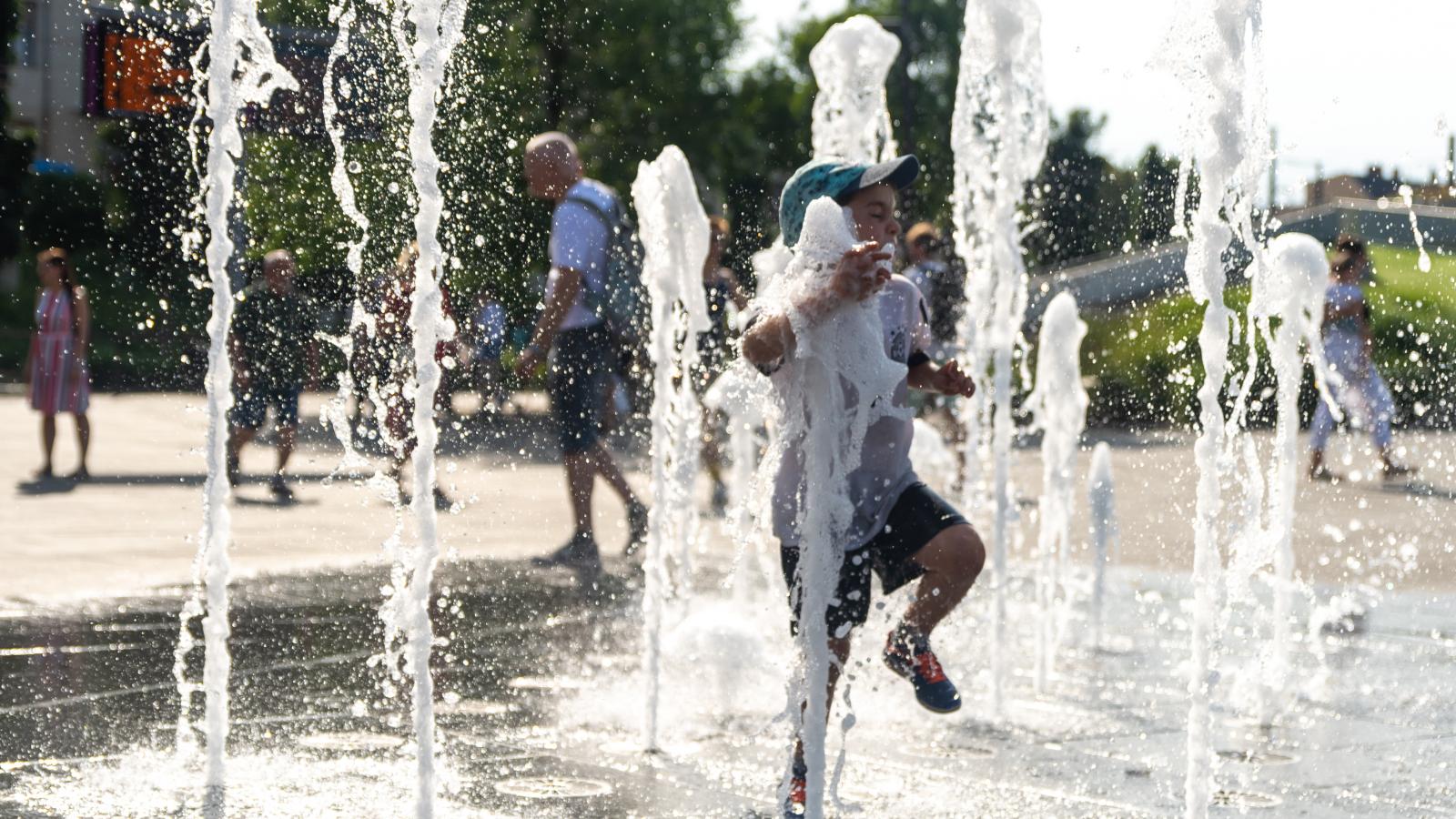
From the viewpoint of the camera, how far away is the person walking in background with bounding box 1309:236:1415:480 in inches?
523

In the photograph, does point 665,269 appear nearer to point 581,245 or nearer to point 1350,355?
point 581,245

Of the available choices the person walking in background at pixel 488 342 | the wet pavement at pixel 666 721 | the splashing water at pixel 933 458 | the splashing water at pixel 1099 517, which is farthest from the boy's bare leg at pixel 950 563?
the person walking in background at pixel 488 342

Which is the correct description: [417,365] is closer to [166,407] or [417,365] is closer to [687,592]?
[687,592]

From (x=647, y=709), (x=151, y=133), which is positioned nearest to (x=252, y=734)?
(x=647, y=709)

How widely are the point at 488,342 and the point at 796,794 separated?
8765mm

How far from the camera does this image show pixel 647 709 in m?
4.97

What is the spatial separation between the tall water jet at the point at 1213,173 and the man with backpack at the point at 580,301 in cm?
421

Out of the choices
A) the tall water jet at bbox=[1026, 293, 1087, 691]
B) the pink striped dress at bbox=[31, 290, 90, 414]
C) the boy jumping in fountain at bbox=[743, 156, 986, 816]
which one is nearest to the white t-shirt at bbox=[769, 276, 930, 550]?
the boy jumping in fountain at bbox=[743, 156, 986, 816]

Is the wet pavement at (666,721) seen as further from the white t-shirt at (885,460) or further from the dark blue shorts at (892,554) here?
the white t-shirt at (885,460)

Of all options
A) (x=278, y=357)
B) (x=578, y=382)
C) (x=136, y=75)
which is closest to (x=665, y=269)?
(x=578, y=382)

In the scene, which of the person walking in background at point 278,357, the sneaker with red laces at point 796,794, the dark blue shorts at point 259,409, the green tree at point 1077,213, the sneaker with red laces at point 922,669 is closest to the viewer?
the sneaker with red laces at point 796,794

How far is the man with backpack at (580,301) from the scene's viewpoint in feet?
27.8

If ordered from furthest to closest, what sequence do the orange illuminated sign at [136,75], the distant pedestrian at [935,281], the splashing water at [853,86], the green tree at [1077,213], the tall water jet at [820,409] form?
the green tree at [1077,213], the distant pedestrian at [935,281], the orange illuminated sign at [136,75], the splashing water at [853,86], the tall water jet at [820,409]

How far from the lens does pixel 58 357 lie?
1405cm
